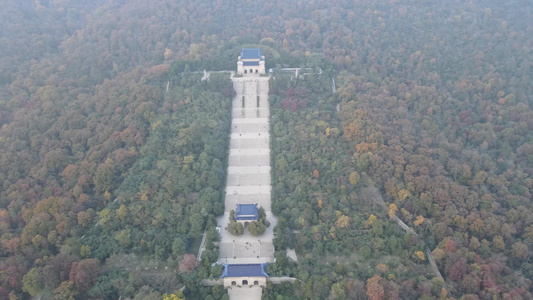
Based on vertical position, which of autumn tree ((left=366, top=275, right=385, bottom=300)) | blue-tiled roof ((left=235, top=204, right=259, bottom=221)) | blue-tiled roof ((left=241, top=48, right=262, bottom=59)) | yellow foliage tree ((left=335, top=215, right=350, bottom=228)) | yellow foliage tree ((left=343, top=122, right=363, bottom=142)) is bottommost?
autumn tree ((left=366, top=275, right=385, bottom=300))

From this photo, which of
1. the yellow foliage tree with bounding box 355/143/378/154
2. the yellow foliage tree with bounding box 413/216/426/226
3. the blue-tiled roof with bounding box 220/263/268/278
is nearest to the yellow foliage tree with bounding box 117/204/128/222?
the blue-tiled roof with bounding box 220/263/268/278

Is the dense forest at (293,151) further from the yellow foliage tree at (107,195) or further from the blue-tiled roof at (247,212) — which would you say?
the blue-tiled roof at (247,212)

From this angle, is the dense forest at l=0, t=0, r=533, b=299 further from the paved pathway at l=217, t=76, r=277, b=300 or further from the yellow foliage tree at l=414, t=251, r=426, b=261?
the paved pathway at l=217, t=76, r=277, b=300

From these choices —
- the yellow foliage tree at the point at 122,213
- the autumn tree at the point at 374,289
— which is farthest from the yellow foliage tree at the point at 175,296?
the autumn tree at the point at 374,289

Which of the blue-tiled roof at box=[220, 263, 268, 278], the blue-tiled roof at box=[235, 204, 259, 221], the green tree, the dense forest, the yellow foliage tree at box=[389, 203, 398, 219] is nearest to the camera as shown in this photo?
the green tree

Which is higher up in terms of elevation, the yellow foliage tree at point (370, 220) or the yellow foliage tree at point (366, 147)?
the yellow foliage tree at point (366, 147)

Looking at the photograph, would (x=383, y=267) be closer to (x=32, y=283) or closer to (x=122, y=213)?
(x=122, y=213)

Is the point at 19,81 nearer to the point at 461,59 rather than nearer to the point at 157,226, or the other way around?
the point at 157,226
